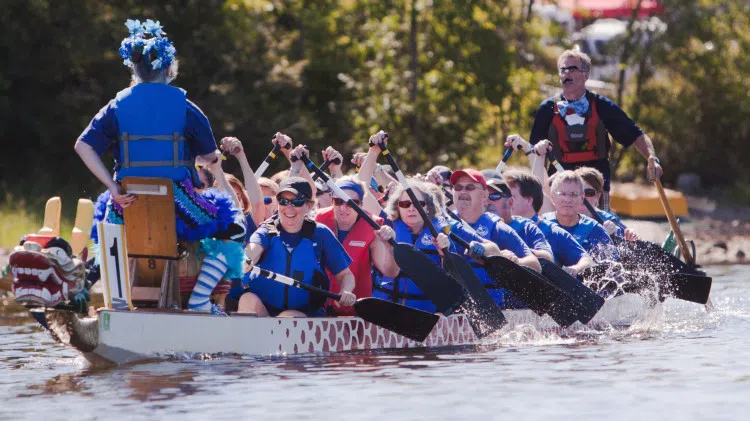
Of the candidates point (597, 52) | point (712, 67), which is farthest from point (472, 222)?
point (597, 52)

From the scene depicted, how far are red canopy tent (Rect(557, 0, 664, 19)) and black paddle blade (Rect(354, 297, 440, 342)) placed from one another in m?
18.0

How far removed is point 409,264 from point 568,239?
5.79ft

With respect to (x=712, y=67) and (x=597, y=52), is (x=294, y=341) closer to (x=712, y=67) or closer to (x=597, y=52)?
(x=712, y=67)

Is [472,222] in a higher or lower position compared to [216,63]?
lower

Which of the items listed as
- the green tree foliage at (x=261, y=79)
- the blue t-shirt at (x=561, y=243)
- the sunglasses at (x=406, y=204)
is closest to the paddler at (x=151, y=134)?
the sunglasses at (x=406, y=204)

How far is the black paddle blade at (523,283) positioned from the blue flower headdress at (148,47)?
9.37 ft

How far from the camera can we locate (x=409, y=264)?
9969 millimetres

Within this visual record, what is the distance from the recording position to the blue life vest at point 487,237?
418 inches

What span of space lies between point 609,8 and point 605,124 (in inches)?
968

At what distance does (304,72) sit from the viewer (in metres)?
25.7

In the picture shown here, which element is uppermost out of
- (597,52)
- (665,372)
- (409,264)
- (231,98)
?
(597,52)

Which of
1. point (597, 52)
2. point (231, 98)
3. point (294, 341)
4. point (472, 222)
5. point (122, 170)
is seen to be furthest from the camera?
point (597, 52)

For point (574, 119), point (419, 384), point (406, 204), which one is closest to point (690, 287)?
point (574, 119)

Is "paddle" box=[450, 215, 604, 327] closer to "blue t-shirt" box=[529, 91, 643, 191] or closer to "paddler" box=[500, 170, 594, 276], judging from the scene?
"paddler" box=[500, 170, 594, 276]
